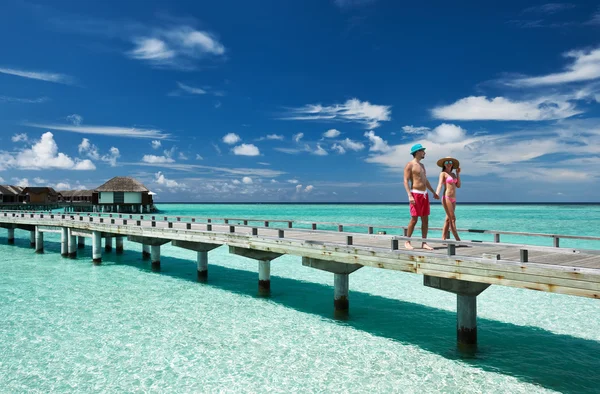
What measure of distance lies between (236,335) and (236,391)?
3.12 m

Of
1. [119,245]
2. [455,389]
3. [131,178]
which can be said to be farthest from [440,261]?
[131,178]

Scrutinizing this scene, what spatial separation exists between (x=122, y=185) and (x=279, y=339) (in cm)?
6875

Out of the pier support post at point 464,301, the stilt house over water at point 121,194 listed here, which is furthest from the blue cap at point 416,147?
the stilt house over water at point 121,194

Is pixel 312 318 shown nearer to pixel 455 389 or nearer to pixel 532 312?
pixel 455 389

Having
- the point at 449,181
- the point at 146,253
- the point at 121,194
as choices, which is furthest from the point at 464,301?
the point at 121,194

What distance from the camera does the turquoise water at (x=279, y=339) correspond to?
877 centimetres

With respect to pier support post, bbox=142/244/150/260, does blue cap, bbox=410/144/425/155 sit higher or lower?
Answer: higher

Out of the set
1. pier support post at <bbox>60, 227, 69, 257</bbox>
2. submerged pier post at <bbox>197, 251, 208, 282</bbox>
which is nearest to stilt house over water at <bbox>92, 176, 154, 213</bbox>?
pier support post at <bbox>60, 227, 69, 257</bbox>

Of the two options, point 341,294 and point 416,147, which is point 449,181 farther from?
point 341,294

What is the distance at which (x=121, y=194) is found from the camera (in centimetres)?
7162

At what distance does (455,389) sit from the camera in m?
8.27

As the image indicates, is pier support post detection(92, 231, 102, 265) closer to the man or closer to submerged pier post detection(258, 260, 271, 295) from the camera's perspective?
submerged pier post detection(258, 260, 271, 295)

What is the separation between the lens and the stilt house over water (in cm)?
7050

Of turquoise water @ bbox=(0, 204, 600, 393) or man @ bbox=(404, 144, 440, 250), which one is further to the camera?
man @ bbox=(404, 144, 440, 250)
